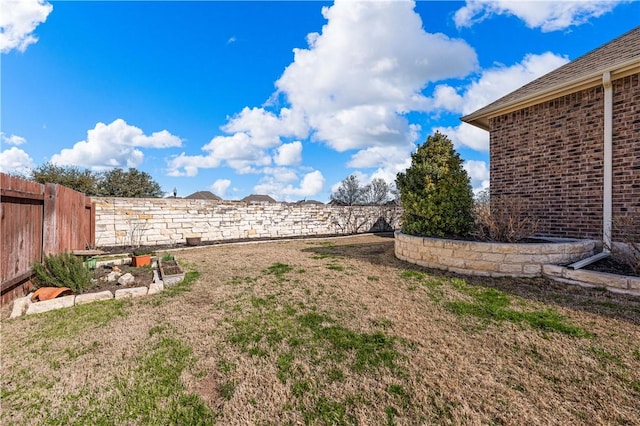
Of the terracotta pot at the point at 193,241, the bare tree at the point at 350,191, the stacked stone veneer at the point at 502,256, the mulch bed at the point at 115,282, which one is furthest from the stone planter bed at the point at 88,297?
the bare tree at the point at 350,191

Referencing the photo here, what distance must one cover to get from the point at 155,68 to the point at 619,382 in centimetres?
1434

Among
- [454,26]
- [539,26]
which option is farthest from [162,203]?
[539,26]

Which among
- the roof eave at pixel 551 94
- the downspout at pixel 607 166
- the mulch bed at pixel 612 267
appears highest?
the roof eave at pixel 551 94

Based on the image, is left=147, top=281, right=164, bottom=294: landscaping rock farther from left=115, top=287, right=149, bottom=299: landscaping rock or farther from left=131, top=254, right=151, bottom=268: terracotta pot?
left=131, top=254, right=151, bottom=268: terracotta pot

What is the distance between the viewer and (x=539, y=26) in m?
7.01

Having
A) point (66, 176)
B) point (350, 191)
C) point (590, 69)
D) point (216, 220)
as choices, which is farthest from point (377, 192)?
point (66, 176)

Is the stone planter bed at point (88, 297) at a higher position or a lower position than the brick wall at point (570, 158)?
lower

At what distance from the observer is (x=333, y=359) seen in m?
2.50

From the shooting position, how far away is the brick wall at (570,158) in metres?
5.30

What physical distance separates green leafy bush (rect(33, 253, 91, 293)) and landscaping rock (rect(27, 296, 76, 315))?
1.13ft

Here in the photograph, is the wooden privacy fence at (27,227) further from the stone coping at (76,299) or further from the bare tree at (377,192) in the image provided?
the bare tree at (377,192)

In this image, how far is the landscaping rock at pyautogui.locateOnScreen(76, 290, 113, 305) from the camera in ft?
13.2

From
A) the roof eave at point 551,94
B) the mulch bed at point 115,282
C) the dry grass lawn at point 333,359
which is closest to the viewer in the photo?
the dry grass lawn at point 333,359

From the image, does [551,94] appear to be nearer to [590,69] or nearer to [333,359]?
[590,69]
